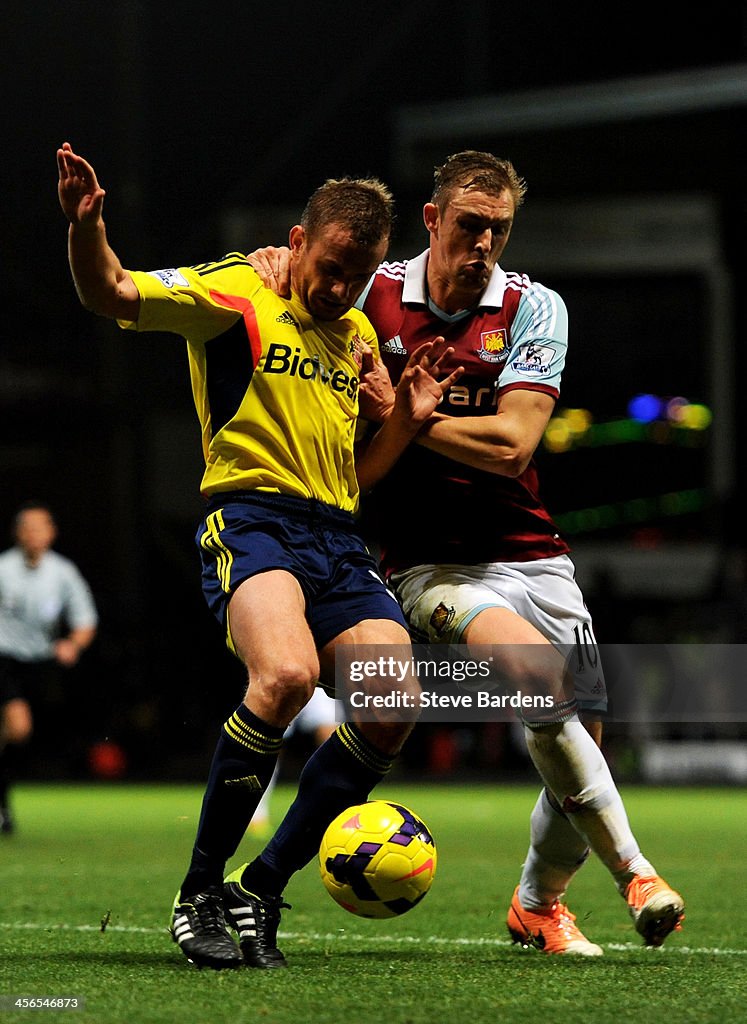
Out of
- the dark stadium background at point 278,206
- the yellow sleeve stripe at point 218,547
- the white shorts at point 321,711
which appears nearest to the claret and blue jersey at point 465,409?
the yellow sleeve stripe at point 218,547

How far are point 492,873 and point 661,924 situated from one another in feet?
10.0

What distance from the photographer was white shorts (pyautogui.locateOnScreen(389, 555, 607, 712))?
4598 mm

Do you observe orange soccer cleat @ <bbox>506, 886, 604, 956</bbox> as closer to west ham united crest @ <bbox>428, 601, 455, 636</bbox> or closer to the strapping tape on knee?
the strapping tape on knee

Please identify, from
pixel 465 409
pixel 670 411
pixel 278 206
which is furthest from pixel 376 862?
pixel 670 411

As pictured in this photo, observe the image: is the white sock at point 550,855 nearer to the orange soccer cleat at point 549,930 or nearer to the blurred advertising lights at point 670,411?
the orange soccer cleat at point 549,930

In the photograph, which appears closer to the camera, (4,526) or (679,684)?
(679,684)

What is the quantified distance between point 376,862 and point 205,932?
17.5 inches

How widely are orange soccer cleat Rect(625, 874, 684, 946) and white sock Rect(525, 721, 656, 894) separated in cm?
15

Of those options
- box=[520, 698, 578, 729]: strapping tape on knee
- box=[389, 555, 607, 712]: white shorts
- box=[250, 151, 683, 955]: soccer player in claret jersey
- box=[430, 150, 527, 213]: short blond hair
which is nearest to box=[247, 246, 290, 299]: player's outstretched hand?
box=[250, 151, 683, 955]: soccer player in claret jersey

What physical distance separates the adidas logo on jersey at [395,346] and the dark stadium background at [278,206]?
10.0 m

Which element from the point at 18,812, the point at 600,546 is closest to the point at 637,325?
the point at 600,546

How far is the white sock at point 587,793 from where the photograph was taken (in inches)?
175

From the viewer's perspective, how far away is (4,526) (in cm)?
1783

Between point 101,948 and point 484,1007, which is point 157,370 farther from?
point 484,1007
